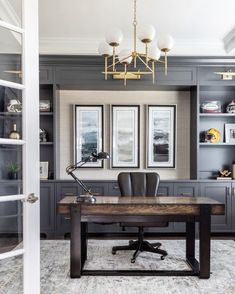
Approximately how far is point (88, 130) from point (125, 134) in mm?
594

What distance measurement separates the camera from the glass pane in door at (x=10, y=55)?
1926 mm

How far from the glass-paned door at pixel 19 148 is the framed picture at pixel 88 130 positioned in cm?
293

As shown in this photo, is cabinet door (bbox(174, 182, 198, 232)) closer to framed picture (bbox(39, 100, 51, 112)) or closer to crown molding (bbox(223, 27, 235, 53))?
crown molding (bbox(223, 27, 235, 53))

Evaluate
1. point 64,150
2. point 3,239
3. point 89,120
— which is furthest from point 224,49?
point 3,239

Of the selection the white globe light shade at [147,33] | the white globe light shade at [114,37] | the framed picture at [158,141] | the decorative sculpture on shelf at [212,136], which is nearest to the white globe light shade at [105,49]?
the white globe light shade at [114,37]

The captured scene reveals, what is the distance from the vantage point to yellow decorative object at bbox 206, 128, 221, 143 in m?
4.80

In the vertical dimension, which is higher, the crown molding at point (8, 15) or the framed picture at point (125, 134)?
the crown molding at point (8, 15)

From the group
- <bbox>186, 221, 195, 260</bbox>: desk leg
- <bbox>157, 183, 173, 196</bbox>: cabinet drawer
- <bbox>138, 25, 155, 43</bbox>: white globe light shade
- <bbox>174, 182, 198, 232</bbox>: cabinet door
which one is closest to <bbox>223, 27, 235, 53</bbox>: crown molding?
<bbox>138, 25, 155, 43</bbox>: white globe light shade

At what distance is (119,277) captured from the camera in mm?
2949

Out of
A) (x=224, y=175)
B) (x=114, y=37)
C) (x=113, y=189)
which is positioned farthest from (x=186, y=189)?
(x=114, y=37)

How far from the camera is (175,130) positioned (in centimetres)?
499

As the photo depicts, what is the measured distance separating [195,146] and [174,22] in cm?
181

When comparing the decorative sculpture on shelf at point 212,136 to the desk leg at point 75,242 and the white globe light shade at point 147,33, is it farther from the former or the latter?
the desk leg at point 75,242

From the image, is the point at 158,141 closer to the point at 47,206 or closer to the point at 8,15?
the point at 47,206
